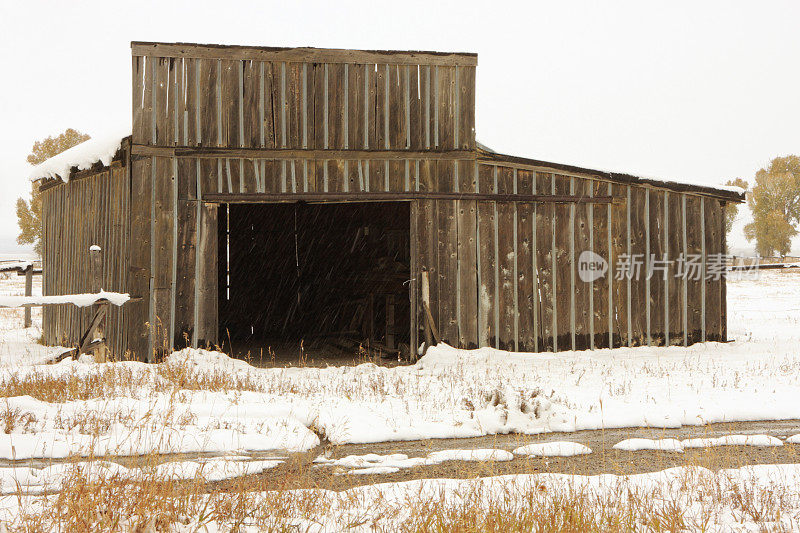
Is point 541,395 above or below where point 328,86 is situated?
below

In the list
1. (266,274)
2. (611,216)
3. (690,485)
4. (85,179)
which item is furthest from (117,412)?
(266,274)

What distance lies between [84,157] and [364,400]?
7.71m

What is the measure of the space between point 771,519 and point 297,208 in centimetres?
1487

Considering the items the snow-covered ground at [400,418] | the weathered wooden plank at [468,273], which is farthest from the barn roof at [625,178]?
the snow-covered ground at [400,418]

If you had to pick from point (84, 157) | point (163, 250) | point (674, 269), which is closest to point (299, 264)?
point (84, 157)

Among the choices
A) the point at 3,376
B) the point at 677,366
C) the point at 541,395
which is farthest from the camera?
the point at 677,366

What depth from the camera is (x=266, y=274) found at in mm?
18062

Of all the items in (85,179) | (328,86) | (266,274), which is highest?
(328,86)

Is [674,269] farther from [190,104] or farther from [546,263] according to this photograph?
[190,104]

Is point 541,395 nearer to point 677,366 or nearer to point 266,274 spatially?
point 677,366

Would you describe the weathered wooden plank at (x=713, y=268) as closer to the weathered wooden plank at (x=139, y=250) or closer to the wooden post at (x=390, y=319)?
the wooden post at (x=390, y=319)

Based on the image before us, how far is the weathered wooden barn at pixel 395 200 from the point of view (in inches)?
431

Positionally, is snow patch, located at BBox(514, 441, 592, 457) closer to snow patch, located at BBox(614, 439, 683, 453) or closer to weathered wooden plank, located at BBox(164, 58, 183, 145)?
snow patch, located at BBox(614, 439, 683, 453)

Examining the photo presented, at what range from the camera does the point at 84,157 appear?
1224 cm
